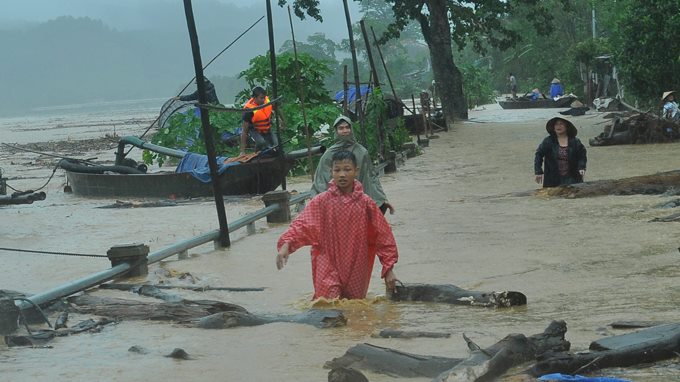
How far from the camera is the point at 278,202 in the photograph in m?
14.1

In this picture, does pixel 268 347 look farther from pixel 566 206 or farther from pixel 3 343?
pixel 566 206

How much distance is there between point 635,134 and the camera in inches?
904

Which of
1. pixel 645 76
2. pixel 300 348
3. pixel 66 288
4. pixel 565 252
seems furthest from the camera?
pixel 645 76

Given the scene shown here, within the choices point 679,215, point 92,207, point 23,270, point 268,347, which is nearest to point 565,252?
point 679,215

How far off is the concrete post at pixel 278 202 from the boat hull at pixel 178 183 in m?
3.31

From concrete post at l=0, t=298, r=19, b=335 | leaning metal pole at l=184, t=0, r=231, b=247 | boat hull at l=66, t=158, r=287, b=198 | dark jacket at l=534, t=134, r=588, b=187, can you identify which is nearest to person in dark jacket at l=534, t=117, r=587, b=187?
dark jacket at l=534, t=134, r=588, b=187

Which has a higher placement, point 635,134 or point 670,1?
point 670,1

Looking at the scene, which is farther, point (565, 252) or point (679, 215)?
point (679, 215)

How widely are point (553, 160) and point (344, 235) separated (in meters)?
6.18

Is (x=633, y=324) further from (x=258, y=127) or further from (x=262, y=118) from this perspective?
(x=258, y=127)

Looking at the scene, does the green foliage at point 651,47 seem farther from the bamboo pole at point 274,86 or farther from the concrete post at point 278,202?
the concrete post at point 278,202

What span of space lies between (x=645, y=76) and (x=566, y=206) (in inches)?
481

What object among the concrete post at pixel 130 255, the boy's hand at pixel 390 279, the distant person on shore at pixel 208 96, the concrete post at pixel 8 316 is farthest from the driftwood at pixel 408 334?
the distant person on shore at pixel 208 96

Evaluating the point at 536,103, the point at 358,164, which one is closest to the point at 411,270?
the point at 358,164
